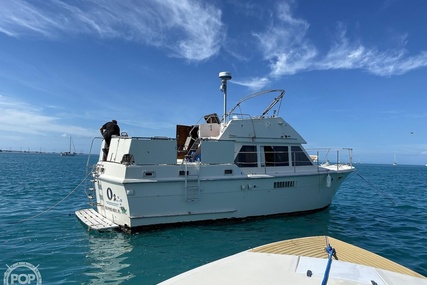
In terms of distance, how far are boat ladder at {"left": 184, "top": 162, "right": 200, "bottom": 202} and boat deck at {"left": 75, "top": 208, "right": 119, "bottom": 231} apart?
2.40 meters

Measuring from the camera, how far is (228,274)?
3.18 metres

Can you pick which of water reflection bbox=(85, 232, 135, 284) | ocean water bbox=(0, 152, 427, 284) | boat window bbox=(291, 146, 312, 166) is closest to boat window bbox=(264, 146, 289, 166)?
boat window bbox=(291, 146, 312, 166)

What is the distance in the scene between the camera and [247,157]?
10.7 m

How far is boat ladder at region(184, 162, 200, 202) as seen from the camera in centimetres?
890

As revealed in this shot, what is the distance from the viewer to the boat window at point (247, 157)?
34.4ft

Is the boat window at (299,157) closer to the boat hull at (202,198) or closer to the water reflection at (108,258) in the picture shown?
the boat hull at (202,198)

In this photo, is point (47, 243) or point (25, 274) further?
point (47, 243)

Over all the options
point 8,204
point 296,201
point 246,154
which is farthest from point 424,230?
point 8,204

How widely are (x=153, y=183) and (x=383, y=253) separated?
21.6 ft

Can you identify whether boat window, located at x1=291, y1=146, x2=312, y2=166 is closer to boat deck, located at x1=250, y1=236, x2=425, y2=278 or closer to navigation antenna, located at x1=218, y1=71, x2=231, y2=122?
navigation antenna, located at x1=218, y1=71, x2=231, y2=122

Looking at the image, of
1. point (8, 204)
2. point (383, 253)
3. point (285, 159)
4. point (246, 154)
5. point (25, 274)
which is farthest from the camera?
point (8, 204)

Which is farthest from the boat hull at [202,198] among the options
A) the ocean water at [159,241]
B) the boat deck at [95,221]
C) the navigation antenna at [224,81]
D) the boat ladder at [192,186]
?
the navigation antenna at [224,81]

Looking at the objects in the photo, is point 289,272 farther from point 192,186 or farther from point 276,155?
point 276,155

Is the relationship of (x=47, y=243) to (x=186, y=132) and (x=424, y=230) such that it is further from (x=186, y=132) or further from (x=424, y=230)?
(x=424, y=230)
